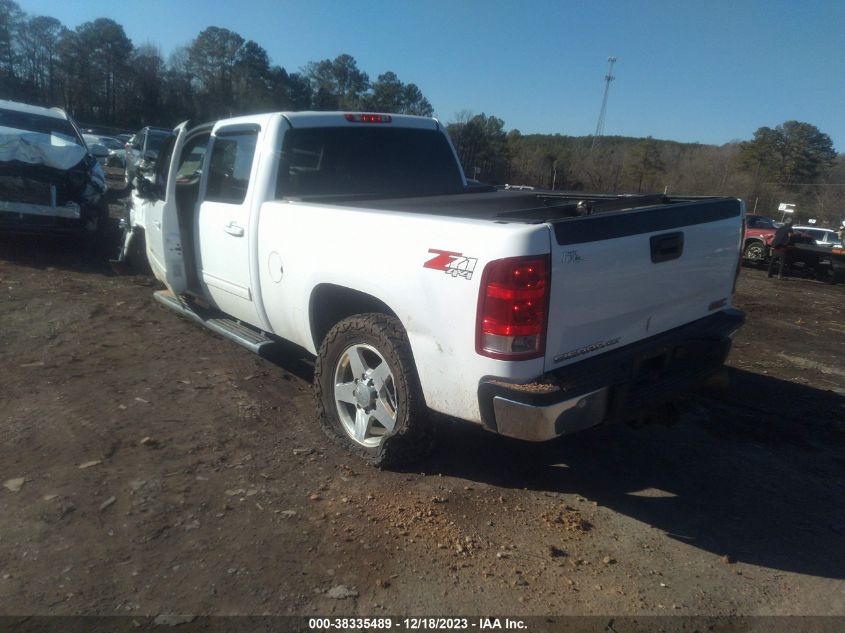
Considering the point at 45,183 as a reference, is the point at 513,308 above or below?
below

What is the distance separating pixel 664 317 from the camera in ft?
11.3

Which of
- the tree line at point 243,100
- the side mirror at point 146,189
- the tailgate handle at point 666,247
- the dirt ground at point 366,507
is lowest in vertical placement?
the dirt ground at point 366,507

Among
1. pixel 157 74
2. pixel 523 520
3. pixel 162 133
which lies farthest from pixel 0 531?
pixel 157 74

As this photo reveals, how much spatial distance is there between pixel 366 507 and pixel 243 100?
136 feet

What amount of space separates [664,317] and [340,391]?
1.93m

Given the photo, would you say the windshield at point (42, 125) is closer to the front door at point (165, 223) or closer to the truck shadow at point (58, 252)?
the truck shadow at point (58, 252)

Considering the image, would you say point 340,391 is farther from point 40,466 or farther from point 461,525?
point 40,466

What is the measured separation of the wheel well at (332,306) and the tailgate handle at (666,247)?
147cm

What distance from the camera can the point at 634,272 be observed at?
10.2 ft

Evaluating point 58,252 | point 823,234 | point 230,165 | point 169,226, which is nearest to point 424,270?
point 230,165

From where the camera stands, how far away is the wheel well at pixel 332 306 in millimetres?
3673

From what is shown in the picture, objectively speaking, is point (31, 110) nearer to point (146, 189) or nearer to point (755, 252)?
point (146, 189)

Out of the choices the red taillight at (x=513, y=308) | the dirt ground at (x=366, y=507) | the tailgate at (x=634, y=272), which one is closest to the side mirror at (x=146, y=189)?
the dirt ground at (x=366, y=507)

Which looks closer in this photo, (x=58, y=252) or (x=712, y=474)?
(x=712, y=474)
